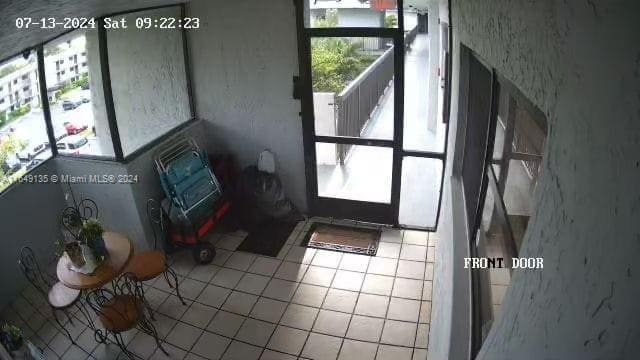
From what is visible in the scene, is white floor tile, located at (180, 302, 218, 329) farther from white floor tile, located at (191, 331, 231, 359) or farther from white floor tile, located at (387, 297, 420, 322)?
white floor tile, located at (387, 297, 420, 322)

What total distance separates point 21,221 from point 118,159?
94 centimetres

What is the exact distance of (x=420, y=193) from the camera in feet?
16.6

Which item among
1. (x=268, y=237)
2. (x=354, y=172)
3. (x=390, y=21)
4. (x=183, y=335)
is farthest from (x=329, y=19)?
(x=183, y=335)

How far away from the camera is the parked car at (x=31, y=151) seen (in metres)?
3.64

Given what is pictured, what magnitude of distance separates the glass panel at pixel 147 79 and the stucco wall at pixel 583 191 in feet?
13.1

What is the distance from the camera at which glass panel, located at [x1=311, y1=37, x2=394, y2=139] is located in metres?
4.13

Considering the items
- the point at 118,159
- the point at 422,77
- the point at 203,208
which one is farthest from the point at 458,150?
the point at 422,77

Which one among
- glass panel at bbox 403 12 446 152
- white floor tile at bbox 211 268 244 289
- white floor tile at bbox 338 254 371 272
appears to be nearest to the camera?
white floor tile at bbox 211 268 244 289

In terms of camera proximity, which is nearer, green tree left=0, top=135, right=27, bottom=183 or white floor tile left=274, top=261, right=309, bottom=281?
green tree left=0, top=135, right=27, bottom=183

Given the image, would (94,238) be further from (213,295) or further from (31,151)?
(31,151)

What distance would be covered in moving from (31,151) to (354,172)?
10.4 ft

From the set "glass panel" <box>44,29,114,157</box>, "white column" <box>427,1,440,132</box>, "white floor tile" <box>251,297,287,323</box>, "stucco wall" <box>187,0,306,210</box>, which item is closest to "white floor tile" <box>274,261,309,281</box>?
"white floor tile" <box>251,297,287,323</box>

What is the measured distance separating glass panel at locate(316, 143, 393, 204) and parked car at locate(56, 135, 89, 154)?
2319 mm

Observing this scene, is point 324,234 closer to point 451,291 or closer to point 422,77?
point 451,291
